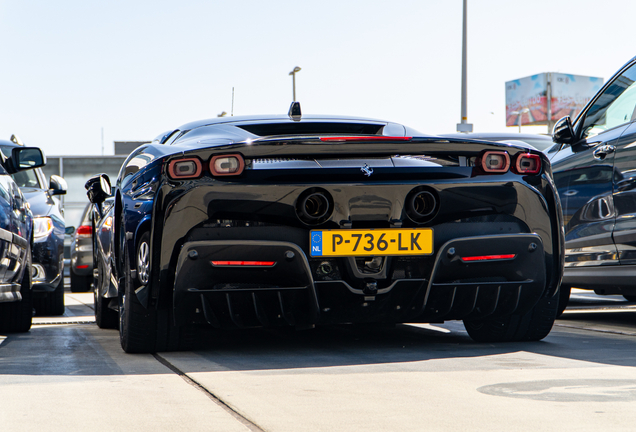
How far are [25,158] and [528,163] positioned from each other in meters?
4.24

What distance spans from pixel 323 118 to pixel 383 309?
1.44 m

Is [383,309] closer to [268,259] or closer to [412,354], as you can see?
[412,354]

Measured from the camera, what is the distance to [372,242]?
401cm

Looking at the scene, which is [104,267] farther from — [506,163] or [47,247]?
[506,163]

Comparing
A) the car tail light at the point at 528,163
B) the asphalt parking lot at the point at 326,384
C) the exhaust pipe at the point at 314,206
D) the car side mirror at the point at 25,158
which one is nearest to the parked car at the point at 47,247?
the car side mirror at the point at 25,158

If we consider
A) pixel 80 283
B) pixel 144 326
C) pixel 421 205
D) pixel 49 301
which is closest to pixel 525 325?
pixel 421 205

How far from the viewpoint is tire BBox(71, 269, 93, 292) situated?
44.9 ft

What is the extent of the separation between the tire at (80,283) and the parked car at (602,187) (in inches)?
367

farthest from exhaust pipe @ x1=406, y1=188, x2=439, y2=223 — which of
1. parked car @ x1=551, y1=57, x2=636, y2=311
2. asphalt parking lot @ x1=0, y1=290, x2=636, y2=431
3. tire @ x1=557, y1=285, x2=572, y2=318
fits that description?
tire @ x1=557, y1=285, x2=572, y2=318

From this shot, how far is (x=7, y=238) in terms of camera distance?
542 cm

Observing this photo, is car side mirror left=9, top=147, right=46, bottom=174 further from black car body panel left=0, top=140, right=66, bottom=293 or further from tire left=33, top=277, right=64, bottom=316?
tire left=33, top=277, right=64, bottom=316

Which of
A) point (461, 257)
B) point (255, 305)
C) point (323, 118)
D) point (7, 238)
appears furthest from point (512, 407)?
point (7, 238)

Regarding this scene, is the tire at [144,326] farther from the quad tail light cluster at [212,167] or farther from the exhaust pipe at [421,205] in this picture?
the exhaust pipe at [421,205]

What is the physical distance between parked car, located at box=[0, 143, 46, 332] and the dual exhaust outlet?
91.5 inches
